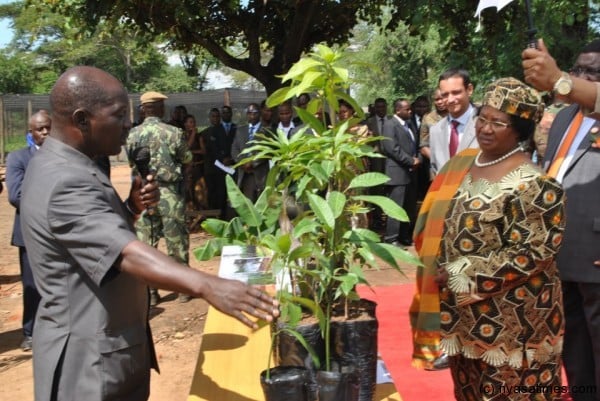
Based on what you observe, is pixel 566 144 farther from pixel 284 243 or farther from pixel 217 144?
pixel 217 144

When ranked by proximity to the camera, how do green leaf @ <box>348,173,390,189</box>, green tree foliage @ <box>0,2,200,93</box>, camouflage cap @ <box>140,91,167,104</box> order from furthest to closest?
green tree foliage @ <box>0,2,200,93</box>, camouflage cap @ <box>140,91,167,104</box>, green leaf @ <box>348,173,390,189</box>

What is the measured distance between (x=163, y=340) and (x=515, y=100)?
140 inches

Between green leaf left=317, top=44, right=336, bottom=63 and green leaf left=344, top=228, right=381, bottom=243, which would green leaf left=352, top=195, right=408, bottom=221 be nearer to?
green leaf left=344, top=228, right=381, bottom=243

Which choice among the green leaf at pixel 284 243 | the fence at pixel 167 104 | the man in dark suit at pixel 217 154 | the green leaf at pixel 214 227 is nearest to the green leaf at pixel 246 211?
the green leaf at pixel 214 227

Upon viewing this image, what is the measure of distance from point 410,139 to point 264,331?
5.51 metres

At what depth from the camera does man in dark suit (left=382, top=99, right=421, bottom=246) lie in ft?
24.9

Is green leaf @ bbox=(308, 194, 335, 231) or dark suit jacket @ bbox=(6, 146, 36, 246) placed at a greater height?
green leaf @ bbox=(308, 194, 335, 231)

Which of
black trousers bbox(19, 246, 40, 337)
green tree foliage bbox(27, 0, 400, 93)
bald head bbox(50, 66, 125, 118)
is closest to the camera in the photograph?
bald head bbox(50, 66, 125, 118)

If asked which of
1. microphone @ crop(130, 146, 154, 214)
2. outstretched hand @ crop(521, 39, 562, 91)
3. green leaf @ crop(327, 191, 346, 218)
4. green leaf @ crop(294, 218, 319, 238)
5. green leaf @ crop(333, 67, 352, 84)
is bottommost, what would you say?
microphone @ crop(130, 146, 154, 214)

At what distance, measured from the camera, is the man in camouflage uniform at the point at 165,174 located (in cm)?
573

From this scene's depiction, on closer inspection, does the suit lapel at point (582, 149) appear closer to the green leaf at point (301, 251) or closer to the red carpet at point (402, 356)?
the red carpet at point (402, 356)

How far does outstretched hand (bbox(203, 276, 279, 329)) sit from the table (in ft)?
2.18

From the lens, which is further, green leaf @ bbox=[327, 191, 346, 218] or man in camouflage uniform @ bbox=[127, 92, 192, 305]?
man in camouflage uniform @ bbox=[127, 92, 192, 305]

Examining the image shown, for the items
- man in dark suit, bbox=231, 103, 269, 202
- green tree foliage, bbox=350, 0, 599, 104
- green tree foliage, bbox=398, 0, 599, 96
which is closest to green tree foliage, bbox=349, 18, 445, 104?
green tree foliage, bbox=350, 0, 599, 104
